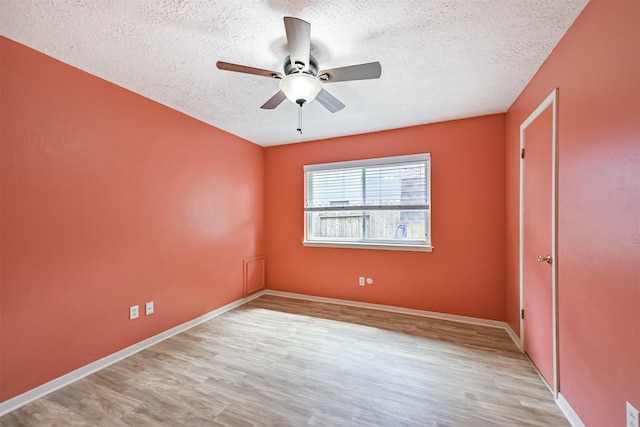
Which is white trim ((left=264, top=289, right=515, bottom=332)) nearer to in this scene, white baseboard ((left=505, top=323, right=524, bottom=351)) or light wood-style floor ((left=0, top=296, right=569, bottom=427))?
white baseboard ((left=505, top=323, right=524, bottom=351))

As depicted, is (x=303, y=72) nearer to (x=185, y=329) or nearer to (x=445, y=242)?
(x=445, y=242)

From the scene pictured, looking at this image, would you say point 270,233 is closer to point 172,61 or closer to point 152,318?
point 152,318

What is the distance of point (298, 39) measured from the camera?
4.48 feet

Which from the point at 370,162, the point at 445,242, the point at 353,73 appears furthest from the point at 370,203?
the point at 353,73

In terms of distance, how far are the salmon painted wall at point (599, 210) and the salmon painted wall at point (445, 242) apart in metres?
1.25

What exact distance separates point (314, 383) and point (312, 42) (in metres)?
2.49

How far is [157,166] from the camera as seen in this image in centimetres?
258

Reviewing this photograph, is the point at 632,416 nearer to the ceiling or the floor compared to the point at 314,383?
nearer to the ceiling

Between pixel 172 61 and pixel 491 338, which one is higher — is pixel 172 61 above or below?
above

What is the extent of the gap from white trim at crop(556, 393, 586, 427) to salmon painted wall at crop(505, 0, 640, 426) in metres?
0.04

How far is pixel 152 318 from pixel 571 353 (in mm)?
3410

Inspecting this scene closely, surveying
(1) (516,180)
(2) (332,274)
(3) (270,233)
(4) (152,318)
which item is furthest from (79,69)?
(1) (516,180)

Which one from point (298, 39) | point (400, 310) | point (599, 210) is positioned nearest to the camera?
point (599, 210)

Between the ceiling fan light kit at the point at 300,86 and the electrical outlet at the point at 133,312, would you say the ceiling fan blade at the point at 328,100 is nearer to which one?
the ceiling fan light kit at the point at 300,86
